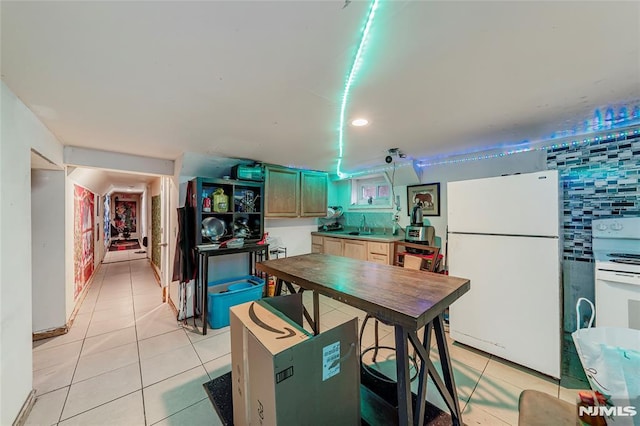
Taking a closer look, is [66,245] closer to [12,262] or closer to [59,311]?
[59,311]

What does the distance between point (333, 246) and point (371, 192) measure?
1.31 metres

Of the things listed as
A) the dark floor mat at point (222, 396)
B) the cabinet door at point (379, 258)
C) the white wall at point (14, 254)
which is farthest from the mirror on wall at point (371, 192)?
the white wall at point (14, 254)

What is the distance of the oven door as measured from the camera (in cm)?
155

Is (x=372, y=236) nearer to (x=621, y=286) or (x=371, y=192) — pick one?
(x=371, y=192)

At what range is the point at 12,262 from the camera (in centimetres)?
145

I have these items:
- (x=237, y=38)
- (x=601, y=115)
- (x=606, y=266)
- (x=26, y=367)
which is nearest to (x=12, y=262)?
(x=26, y=367)

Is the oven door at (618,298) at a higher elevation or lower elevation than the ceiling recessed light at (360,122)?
lower

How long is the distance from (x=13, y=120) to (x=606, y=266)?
4118mm

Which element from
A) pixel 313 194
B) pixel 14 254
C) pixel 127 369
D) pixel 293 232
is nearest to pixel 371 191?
pixel 313 194

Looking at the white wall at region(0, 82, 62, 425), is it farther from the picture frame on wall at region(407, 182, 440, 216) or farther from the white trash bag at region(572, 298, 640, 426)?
the picture frame on wall at region(407, 182, 440, 216)

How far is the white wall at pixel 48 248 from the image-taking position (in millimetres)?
2477

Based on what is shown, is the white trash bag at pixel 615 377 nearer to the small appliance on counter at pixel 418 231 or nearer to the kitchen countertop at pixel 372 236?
the small appliance on counter at pixel 418 231

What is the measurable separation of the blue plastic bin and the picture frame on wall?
8.66ft

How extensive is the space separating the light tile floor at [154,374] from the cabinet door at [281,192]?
1770 mm
